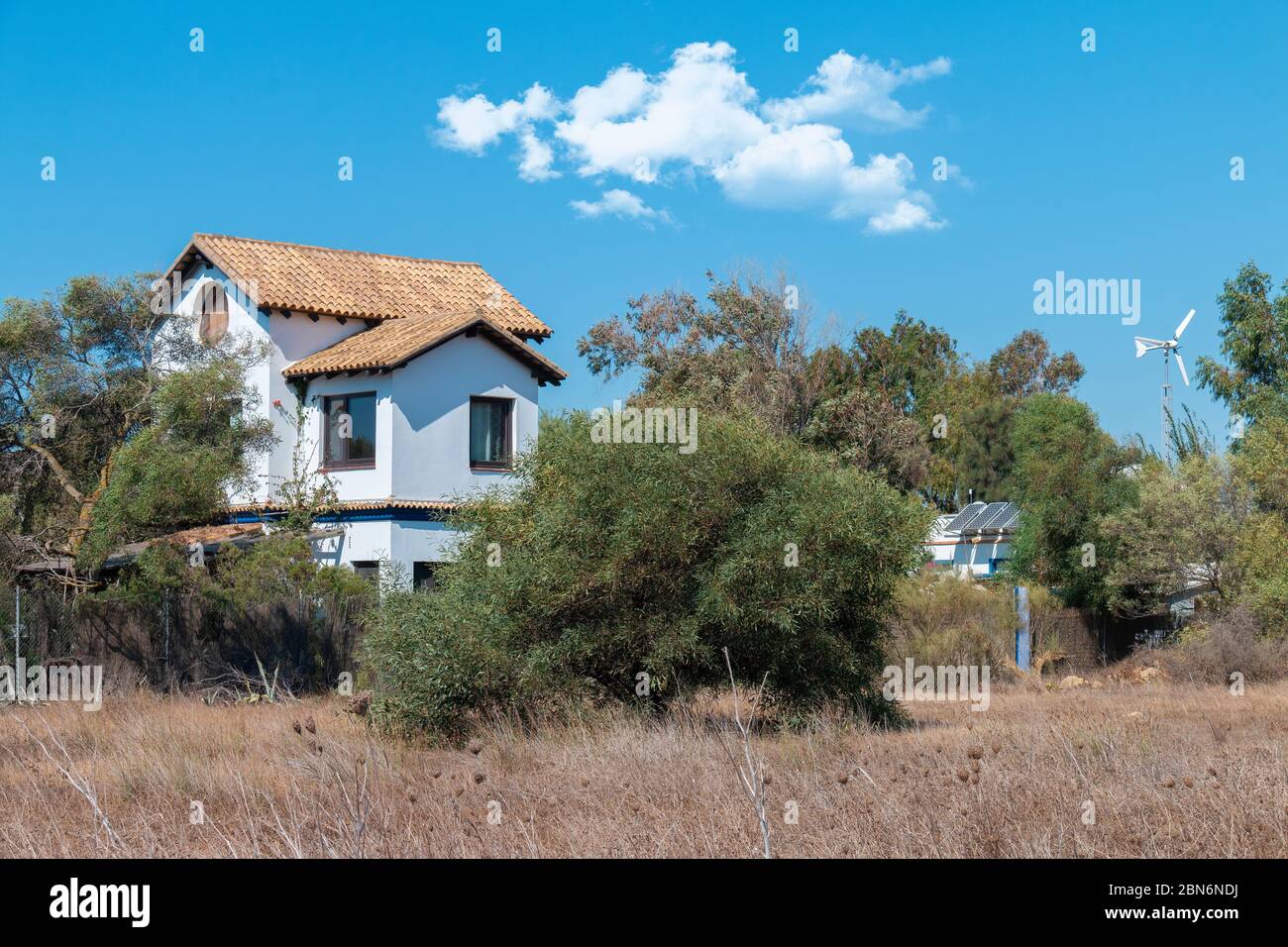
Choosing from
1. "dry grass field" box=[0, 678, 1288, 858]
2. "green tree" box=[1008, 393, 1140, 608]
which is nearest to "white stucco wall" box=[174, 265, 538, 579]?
"dry grass field" box=[0, 678, 1288, 858]

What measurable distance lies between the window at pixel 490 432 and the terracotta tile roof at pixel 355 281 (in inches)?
134

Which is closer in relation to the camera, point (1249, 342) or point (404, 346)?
point (404, 346)

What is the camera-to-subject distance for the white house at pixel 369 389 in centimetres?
2788

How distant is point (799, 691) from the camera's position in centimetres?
1641

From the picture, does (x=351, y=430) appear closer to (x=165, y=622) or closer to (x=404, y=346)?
(x=404, y=346)

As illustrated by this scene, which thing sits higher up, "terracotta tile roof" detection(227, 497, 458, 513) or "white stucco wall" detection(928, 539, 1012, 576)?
"terracotta tile roof" detection(227, 497, 458, 513)

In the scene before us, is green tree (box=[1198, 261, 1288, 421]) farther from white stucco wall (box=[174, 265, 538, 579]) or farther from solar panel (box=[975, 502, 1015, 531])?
white stucco wall (box=[174, 265, 538, 579])

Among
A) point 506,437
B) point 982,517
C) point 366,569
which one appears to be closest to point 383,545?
point 366,569

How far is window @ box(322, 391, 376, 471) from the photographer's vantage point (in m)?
28.5

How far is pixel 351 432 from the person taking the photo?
94.8 ft

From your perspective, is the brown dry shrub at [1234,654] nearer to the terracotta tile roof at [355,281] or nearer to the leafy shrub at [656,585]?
the leafy shrub at [656,585]

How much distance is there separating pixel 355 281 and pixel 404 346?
507cm

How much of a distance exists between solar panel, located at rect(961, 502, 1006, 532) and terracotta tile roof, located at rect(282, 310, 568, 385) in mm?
24013

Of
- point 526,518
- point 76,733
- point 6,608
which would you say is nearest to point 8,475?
point 6,608
